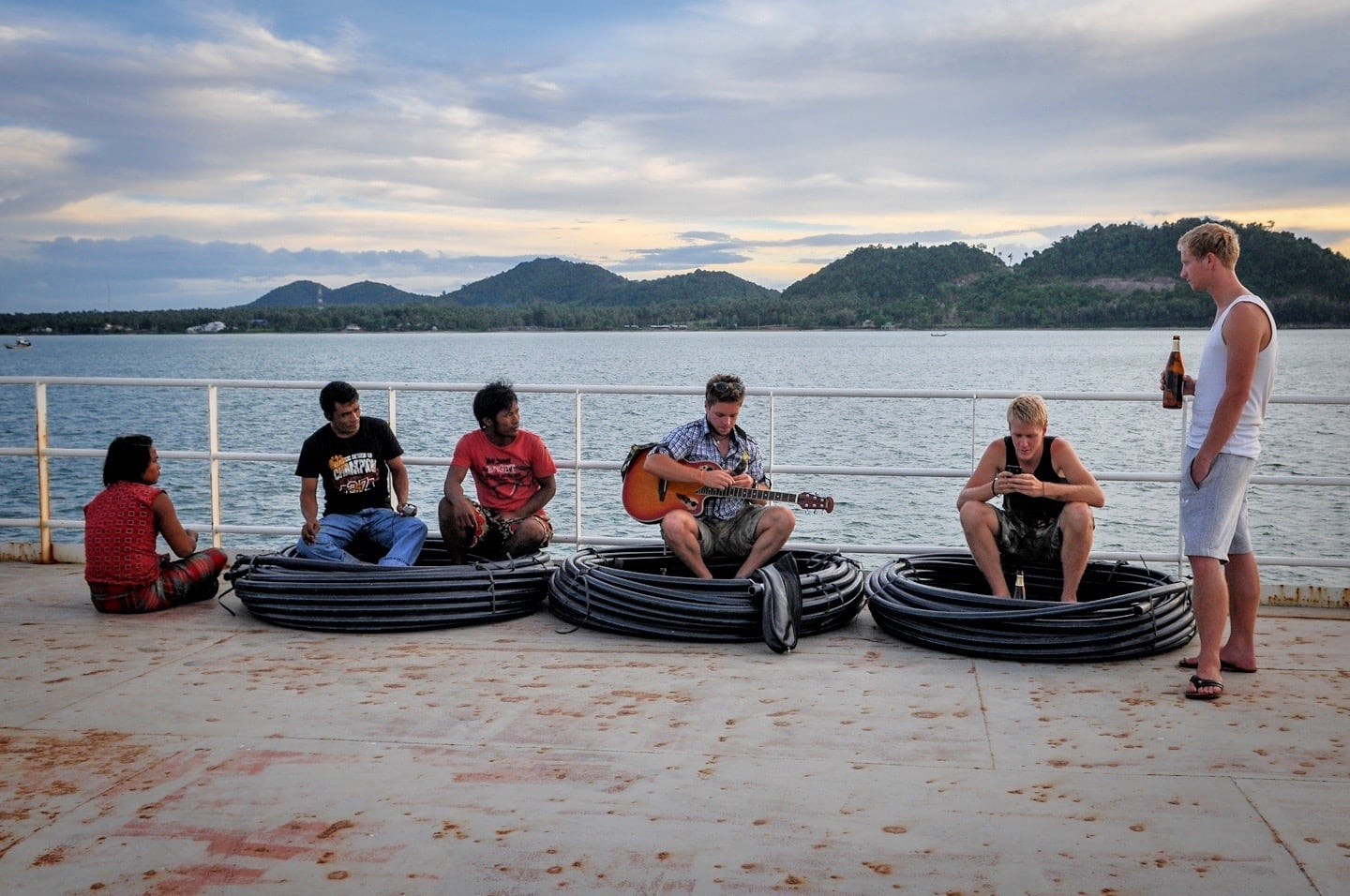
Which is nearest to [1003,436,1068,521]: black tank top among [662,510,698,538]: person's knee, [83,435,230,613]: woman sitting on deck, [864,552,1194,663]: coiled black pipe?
[864,552,1194,663]: coiled black pipe

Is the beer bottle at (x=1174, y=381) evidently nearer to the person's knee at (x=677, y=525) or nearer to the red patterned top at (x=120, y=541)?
the person's knee at (x=677, y=525)

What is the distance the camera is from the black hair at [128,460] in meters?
5.46

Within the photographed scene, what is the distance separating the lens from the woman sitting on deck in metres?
5.34

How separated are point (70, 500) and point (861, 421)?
24.1 m

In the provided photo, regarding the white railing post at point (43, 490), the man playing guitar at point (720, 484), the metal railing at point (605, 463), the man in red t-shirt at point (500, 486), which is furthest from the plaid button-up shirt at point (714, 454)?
the white railing post at point (43, 490)

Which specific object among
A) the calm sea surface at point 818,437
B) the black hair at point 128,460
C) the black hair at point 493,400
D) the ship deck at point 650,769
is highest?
the black hair at point 493,400

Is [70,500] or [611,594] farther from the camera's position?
[70,500]

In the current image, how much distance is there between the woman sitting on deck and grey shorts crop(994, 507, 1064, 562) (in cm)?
350

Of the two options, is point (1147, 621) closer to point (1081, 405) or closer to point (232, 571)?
point (232, 571)

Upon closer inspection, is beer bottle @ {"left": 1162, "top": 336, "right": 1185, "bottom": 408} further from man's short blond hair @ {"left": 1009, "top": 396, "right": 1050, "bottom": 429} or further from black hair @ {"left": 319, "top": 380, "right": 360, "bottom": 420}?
black hair @ {"left": 319, "top": 380, "right": 360, "bottom": 420}

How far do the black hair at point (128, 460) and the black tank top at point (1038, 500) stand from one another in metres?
3.75

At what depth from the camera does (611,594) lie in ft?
16.4

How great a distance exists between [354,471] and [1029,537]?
3057 mm

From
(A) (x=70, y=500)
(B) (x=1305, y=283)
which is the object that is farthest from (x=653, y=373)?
(A) (x=70, y=500)
